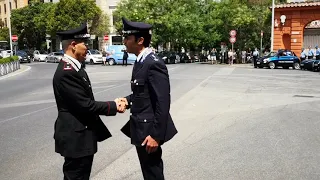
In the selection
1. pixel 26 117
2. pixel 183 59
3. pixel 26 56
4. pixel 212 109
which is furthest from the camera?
pixel 26 56

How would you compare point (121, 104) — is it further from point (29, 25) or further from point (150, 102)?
point (29, 25)

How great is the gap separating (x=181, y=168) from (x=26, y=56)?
43633 mm

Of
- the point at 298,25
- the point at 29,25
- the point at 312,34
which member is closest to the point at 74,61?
the point at 298,25

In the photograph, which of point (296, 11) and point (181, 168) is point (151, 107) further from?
point (296, 11)

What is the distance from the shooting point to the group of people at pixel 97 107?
333cm

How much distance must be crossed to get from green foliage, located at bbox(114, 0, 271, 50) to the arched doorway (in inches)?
177

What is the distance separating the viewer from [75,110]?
11.0 feet

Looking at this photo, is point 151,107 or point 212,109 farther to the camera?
point 212,109

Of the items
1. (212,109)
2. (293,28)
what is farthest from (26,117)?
(293,28)

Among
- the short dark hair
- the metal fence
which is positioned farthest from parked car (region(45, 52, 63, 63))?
the short dark hair

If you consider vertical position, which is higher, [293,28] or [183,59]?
[293,28]

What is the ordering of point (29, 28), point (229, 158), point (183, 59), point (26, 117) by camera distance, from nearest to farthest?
point (229, 158) → point (26, 117) → point (183, 59) → point (29, 28)

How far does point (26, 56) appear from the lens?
4522 cm

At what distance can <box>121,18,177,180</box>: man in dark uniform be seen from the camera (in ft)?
10.9
